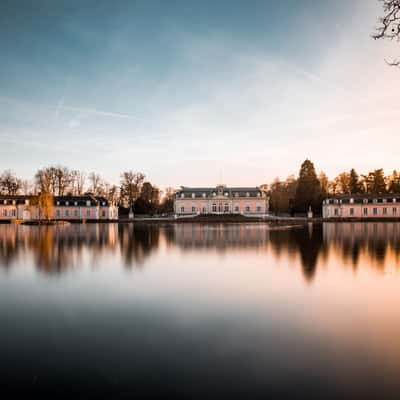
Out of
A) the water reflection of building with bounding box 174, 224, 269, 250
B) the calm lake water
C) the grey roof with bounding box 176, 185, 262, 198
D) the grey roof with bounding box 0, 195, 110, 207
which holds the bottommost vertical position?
the water reflection of building with bounding box 174, 224, 269, 250

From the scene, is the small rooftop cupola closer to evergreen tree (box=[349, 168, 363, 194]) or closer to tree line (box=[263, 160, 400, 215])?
A: tree line (box=[263, 160, 400, 215])

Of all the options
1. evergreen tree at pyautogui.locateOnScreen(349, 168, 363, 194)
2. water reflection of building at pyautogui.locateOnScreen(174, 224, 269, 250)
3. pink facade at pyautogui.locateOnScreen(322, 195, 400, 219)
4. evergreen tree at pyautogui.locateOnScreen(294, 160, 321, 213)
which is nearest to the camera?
water reflection of building at pyautogui.locateOnScreen(174, 224, 269, 250)

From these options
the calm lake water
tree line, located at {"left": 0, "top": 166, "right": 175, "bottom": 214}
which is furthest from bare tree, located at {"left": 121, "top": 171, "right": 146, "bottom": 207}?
the calm lake water

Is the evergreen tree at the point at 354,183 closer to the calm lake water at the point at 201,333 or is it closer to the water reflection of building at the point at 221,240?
the water reflection of building at the point at 221,240

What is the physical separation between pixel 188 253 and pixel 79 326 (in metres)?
8.40

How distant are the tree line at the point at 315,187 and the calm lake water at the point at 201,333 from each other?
156ft

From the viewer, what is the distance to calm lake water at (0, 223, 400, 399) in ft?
11.4

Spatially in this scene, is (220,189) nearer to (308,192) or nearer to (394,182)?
(308,192)

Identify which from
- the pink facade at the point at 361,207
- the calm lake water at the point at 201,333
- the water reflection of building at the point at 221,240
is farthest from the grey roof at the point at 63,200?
the calm lake water at the point at 201,333

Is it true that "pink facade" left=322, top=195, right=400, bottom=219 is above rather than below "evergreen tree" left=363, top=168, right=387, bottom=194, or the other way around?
below

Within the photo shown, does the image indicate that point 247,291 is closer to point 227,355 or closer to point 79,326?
point 227,355

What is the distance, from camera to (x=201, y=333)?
4.77m

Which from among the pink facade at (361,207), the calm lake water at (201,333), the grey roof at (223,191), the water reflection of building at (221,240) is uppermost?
the grey roof at (223,191)

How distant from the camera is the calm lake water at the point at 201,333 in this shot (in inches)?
136
